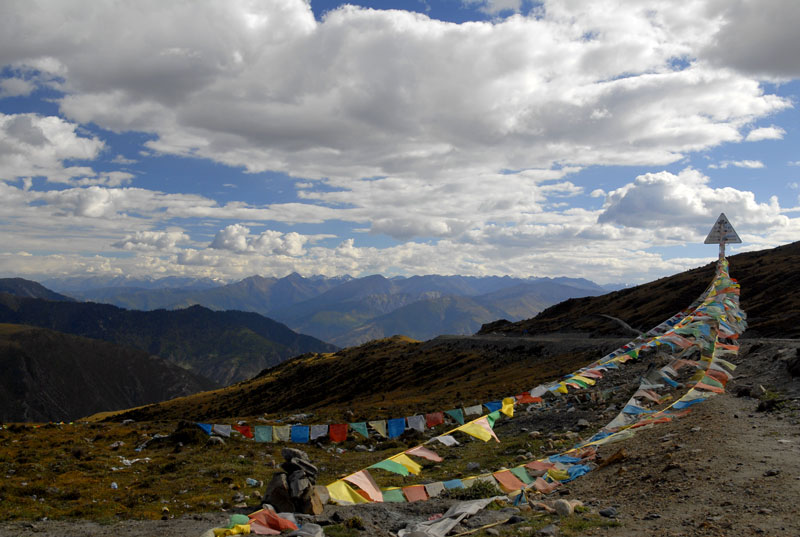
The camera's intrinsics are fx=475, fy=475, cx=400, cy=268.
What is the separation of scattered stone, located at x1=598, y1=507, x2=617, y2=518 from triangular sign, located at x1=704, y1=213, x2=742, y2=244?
68979 millimetres

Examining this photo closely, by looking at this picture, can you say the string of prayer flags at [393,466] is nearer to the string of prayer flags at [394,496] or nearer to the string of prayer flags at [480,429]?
the string of prayer flags at [394,496]

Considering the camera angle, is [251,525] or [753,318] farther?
[753,318]

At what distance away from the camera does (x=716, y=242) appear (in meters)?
67.5

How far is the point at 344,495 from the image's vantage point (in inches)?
563

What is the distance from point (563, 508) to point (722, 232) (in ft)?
230

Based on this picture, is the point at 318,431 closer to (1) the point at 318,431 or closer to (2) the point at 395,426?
(1) the point at 318,431

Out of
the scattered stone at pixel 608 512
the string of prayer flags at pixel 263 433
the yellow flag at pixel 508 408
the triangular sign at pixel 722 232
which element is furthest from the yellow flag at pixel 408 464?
the triangular sign at pixel 722 232

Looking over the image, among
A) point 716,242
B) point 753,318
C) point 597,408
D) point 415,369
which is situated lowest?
point 415,369

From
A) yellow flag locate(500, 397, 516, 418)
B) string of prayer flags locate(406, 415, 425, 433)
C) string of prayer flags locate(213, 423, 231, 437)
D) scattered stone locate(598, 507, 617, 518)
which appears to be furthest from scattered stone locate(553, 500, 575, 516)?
string of prayer flags locate(213, 423, 231, 437)

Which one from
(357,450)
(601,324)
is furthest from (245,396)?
(357,450)

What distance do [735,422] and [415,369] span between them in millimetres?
60211

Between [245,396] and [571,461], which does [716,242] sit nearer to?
[571,461]

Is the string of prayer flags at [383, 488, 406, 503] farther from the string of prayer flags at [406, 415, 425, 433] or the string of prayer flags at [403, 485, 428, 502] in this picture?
the string of prayer flags at [406, 415, 425, 433]

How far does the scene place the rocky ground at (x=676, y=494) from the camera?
33.6 ft
